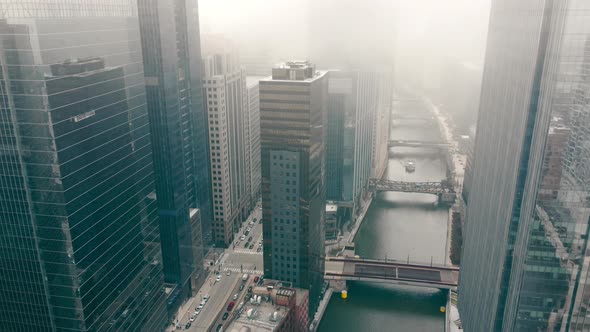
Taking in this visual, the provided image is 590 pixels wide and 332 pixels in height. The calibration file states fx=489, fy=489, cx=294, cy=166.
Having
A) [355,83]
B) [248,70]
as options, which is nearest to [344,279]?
[355,83]

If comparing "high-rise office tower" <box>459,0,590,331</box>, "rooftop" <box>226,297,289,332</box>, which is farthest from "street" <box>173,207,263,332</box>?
"high-rise office tower" <box>459,0,590,331</box>

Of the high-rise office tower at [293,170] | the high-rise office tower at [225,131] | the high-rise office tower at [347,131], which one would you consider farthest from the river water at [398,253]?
the high-rise office tower at [225,131]

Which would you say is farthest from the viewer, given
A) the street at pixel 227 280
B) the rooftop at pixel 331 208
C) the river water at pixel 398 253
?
the rooftop at pixel 331 208

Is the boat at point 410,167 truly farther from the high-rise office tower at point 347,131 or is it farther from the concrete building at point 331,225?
the concrete building at point 331,225

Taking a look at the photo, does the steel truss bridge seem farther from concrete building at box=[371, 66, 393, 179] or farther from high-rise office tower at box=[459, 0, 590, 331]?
high-rise office tower at box=[459, 0, 590, 331]

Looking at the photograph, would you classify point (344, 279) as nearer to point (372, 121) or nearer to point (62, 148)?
point (372, 121)

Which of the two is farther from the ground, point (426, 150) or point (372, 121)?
point (372, 121)

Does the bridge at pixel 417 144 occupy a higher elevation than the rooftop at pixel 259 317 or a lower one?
lower
